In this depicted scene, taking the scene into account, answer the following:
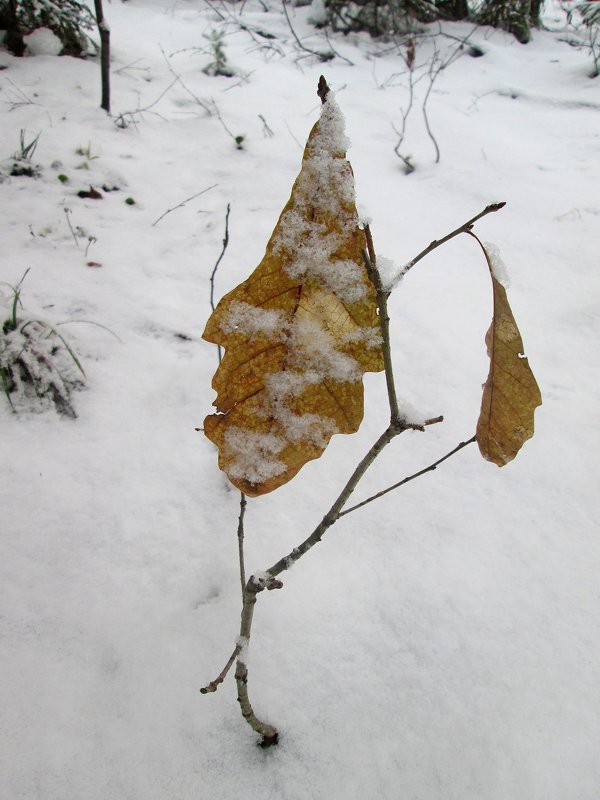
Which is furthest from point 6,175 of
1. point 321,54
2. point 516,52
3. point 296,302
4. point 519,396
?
point 516,52

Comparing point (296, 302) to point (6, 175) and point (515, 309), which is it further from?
point (6, 175)

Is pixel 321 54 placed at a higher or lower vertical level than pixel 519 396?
higher

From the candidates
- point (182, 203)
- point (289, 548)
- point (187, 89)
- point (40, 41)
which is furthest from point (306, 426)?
point (40, 41)

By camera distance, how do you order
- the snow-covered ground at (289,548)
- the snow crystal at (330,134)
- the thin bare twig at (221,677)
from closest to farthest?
the snow crystal at (330,134), the thin bare twig at (221,677), the snow-covered ground at (289,548)

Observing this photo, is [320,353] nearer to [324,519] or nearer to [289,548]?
[324,519]

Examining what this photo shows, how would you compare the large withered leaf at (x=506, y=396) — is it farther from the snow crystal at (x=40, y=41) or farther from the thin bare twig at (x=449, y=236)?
the snow crystal at (x=40, y=41)

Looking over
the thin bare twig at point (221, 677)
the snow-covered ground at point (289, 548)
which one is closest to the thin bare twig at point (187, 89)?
the snow-covered ground at point (289, 548)

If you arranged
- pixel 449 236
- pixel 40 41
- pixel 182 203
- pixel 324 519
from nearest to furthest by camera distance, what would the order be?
pixel 449 236 < pixel 324 519 < pixel 182 203 < pixel 40 41

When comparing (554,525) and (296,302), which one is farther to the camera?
(554,525)
